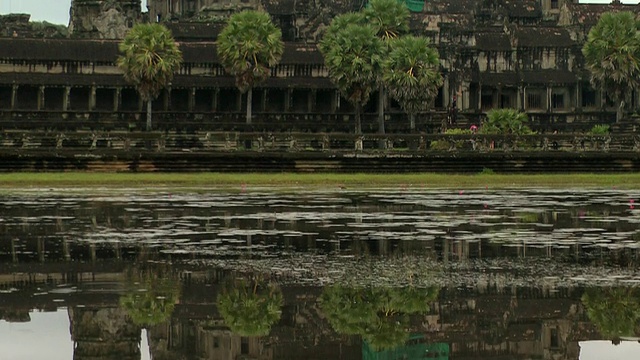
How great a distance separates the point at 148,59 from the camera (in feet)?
286

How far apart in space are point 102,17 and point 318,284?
95.1 m

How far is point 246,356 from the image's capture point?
41.5 feet

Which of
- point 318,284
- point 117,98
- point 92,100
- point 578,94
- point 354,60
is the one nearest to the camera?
point 318,284

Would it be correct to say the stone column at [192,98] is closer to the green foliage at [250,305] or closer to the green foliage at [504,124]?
the green foliage at [504,124]

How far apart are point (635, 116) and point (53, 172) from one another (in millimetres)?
56224

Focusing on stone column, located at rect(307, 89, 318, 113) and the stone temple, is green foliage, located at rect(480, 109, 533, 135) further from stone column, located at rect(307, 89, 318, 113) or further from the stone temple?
stone column, located at rect(307, 89, 318, 113)

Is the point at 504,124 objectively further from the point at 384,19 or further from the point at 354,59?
the point at 384,19

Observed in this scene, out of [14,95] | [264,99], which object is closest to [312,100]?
[264,99]

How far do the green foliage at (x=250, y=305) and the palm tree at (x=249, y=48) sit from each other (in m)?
72.4

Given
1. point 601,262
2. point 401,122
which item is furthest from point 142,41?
point 601,262

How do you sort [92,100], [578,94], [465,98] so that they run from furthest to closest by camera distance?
[578,94] < [465,98] < [92,100]

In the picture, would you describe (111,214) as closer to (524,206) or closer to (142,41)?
(524,206)

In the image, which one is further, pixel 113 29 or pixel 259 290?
pixel 113 29

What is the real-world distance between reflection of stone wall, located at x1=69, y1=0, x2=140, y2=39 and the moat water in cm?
8086
